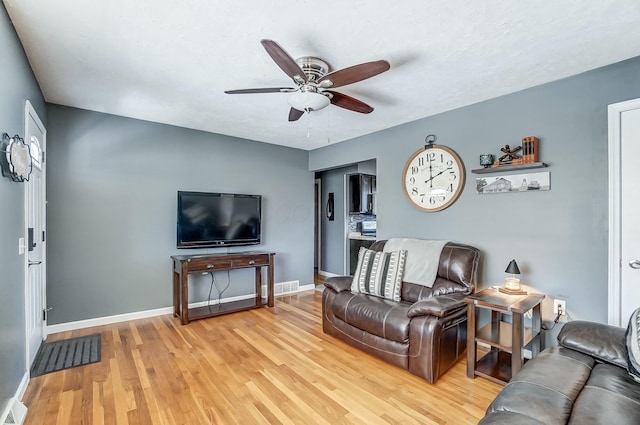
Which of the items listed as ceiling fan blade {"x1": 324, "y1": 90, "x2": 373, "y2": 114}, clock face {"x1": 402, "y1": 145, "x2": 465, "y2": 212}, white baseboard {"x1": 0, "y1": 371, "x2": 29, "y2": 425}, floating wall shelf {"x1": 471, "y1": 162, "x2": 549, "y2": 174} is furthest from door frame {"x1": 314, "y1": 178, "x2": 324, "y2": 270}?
white baseboard {"x1": 0, "y1": 371, "x2": 29, "y2": 425}

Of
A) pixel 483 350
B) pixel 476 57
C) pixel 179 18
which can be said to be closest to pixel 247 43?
pixel 179 18

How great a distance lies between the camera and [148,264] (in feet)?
12.4

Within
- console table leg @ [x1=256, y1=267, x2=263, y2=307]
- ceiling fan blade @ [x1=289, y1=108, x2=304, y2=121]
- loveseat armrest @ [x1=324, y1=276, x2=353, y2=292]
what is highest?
ceiling fan blade @ [x1=289, y1=108, x2=304, y2=121]

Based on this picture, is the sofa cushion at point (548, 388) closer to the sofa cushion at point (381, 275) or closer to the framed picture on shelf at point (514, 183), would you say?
the sofa cushion at point (381, 275)

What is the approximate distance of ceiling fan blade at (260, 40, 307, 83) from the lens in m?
1.62

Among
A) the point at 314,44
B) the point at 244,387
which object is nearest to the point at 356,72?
the point at 314,44

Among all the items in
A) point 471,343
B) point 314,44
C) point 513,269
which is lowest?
point 471,343

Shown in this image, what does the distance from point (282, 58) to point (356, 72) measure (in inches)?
19.3

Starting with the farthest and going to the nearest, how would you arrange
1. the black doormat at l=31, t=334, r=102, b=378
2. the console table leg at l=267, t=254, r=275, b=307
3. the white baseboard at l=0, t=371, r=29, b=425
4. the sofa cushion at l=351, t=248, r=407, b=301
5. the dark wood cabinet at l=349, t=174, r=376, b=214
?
the dark wood cabinet at l=349, t=174, r=376, b=214 < the console table leg at l=267, t=254, r=275, b=307 < the sofa cushion at l=351, t=248, r=407, b=301 < the black doormat at l=31, t=334, r=102, b=378 < the white baseboard at l=0, t=371, r=29, b=425

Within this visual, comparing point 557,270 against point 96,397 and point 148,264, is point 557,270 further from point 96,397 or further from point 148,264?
point 148,264

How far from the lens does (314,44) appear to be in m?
2.06

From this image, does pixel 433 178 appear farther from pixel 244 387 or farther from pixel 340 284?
pixel 244 387

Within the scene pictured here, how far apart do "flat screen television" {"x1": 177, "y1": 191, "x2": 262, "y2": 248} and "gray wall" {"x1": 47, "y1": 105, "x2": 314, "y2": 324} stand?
215 millimetres

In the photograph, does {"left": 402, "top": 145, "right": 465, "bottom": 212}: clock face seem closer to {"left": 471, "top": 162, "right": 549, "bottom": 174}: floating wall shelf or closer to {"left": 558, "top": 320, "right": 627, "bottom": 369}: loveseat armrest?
{"left": 471, "top": 162, "right": 549, "bottom": 174}: floating wall shelf
